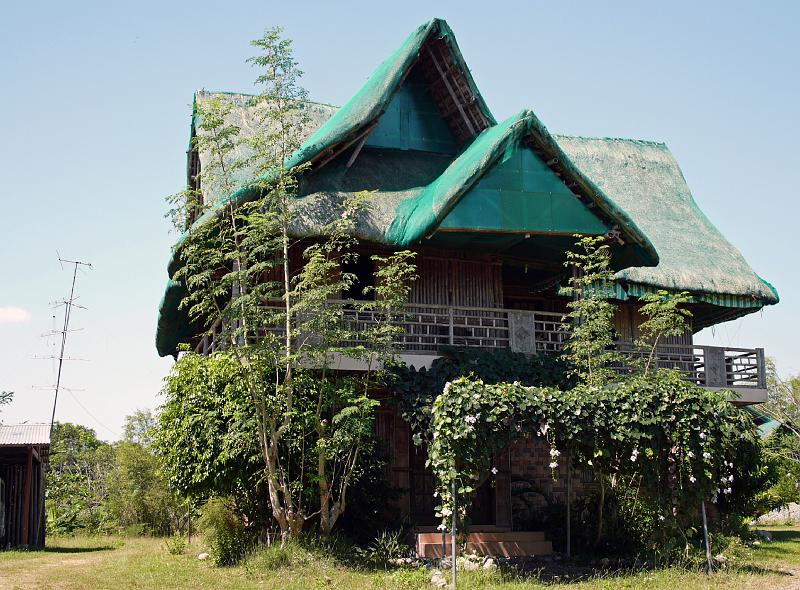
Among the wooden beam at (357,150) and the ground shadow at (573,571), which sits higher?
the wooden beam at (357,150)

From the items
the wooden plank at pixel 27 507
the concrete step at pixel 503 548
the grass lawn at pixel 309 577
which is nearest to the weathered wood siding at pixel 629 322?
the grass lawn at pixel 309 577

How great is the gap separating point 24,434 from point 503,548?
9231 mm

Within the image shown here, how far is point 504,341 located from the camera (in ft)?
51.3

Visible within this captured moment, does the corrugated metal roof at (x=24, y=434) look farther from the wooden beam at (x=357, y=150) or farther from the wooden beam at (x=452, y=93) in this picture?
the wooden beam at (x=452, y=93)

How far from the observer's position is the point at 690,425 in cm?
1229

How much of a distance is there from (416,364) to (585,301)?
8.88 feet

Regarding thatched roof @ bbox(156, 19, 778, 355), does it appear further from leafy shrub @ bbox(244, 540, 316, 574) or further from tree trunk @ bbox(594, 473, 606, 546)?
leafy shrub @ bbox(244, 540, 316, 574)

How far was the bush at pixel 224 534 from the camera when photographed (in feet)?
44.2

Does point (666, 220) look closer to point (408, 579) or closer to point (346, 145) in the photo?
point (346, 145)

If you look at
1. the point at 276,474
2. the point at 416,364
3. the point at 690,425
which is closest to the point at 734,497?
the point at 690,425

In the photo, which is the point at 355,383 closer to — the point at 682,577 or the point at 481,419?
the point at 481,419

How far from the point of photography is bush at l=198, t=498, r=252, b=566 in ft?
44.2

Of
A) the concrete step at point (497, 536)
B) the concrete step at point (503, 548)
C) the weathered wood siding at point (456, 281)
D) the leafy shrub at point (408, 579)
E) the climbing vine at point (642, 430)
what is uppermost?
the weathered wood siding at point (456, 281)

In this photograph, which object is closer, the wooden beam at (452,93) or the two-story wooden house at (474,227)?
the two-story wooden house at (474,227)
